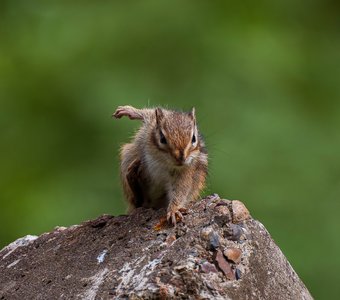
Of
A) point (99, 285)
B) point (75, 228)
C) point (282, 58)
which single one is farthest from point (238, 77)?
point (99, 285)

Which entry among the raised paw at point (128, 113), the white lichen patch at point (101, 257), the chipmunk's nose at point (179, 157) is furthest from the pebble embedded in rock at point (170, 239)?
the raised paw at point (128, 113)

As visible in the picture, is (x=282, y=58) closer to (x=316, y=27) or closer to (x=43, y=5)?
(x=316, y=27)

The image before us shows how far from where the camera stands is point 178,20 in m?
15.0

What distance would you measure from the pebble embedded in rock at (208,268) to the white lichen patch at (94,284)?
54cm

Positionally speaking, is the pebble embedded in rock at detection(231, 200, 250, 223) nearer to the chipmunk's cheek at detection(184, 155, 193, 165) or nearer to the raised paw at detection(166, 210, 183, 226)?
the raised paw at detection(166, 210, 183, 226)

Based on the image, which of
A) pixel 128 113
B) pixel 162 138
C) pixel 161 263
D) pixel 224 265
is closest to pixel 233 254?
pixel 224 265

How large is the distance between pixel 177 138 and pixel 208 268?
4.07 feet

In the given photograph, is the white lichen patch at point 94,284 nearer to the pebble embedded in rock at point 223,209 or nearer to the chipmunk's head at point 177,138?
the pebble embedded in rock at point 223,209

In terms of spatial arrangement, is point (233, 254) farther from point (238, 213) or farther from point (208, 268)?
point (238, 213)

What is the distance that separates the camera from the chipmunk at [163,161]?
26.3 feet

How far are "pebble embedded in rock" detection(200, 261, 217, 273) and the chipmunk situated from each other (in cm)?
78

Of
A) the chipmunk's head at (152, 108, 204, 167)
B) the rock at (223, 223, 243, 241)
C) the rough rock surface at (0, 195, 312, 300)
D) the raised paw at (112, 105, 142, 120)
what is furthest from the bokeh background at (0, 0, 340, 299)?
the rock at (223, 223, 243, 241)

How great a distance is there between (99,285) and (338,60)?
8729mm

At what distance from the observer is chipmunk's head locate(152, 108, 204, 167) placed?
313 inches
